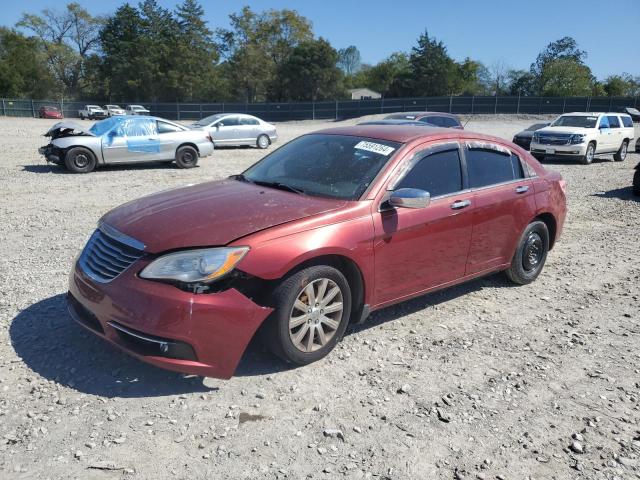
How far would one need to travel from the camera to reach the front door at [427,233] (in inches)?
163

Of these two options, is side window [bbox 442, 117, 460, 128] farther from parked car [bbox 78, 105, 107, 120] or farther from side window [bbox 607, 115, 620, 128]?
parked car [bbox 78, 105, 107, 120]

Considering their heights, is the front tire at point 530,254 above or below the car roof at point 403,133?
below

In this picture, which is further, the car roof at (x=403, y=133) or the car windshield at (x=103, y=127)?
the car windshield at (x=103, y=127)

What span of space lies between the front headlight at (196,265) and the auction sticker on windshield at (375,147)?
1645mm

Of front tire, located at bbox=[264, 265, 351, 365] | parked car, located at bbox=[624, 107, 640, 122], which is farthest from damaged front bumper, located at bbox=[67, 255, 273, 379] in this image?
parked car, located at bbox=[624, 107, 640, 122]

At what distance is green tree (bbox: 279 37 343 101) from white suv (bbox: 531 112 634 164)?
177 ft

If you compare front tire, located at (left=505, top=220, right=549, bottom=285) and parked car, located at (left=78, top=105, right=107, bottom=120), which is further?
parked car, located at (left=78, top=105, right=107, bottom=120)

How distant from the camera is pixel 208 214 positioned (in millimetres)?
3816

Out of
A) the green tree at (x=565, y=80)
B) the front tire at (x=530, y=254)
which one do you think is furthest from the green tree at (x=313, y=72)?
the front tire at (x=530, y=254)

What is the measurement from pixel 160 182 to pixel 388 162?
883 cm

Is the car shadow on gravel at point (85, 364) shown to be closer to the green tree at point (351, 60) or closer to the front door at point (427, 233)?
the front door at point (427, 233)

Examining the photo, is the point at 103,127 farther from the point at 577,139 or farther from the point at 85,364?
the point at 577,139

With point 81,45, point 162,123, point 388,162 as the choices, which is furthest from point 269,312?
point 81,45

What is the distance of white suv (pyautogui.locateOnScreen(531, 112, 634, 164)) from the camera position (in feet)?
58.2
